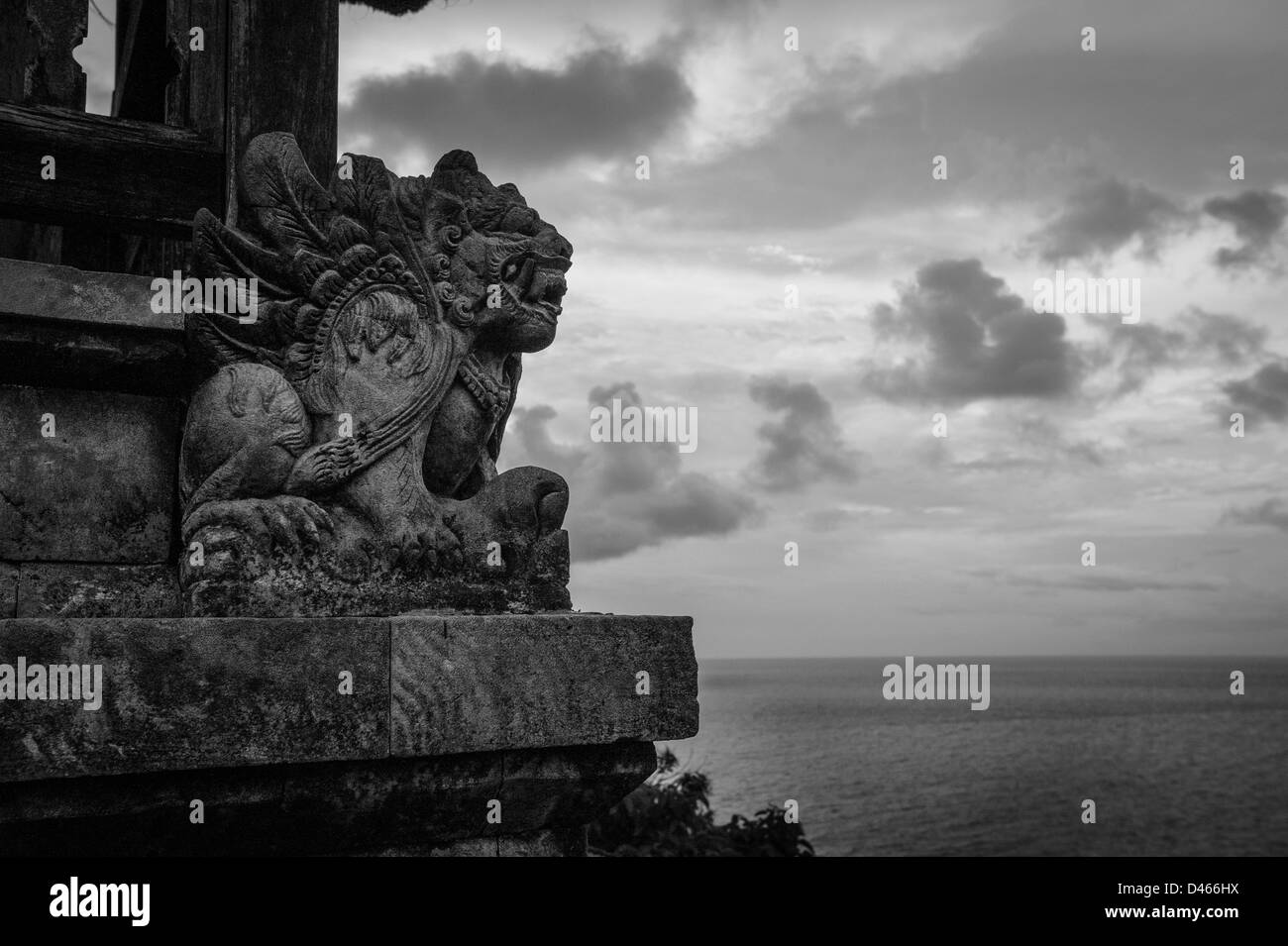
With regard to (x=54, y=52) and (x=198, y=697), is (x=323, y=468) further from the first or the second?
(x=54, y=52)

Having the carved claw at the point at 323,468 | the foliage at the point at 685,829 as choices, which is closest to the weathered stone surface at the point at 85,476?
the carved claw at the point at 323,468

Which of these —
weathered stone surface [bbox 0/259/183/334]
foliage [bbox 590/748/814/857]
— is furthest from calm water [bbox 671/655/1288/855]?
weathered stone surface [bbox 0/259/183/334]

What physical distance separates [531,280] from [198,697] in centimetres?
182

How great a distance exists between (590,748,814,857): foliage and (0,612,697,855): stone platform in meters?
4.01

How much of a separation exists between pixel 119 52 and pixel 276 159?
4406 millimetres

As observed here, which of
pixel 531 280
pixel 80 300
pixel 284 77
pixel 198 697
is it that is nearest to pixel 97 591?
pixel 198 697

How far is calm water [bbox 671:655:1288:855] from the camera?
34.7 m

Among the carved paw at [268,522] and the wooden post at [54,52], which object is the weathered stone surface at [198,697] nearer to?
the carved paw at [268,522]

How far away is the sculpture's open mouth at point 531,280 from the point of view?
172 inches

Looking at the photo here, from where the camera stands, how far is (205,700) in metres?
3.46

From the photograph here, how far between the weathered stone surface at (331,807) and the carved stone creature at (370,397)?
20.6 inches

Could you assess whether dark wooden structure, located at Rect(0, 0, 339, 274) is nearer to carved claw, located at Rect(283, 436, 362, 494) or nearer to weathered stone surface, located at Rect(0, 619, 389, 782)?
carved claw, located at Rect(283, 436, 362, 494)
